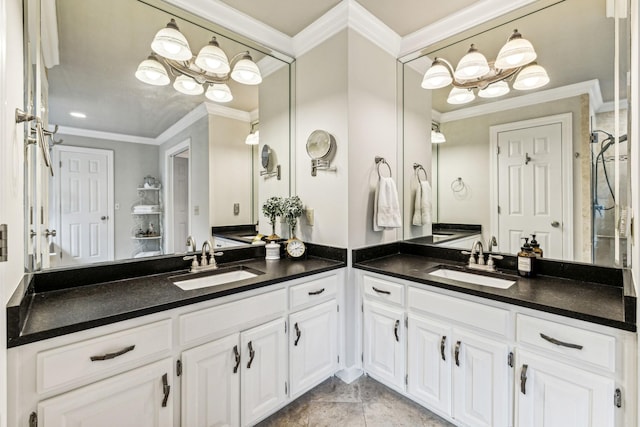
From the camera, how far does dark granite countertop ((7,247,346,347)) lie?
3.23 ft

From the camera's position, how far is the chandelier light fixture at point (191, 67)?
169cm

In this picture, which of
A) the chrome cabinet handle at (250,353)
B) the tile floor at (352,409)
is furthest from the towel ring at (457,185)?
the chrome cabinet handle at (250,353)

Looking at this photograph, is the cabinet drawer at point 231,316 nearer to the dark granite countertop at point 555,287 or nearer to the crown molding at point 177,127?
the dark granite countertop at point 555,287

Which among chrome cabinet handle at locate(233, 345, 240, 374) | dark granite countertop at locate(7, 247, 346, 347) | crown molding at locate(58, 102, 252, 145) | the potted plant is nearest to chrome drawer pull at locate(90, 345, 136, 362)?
dark granite countertop at locate(7, 247, 346, 347)

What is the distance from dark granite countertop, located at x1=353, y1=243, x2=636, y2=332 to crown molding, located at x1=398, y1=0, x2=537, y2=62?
1600mm

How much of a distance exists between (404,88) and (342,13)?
0.79 m

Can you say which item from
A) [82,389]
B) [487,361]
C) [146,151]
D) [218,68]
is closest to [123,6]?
[218,68]

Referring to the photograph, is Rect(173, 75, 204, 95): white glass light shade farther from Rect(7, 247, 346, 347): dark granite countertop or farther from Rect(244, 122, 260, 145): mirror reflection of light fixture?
Rect(7, 247, 346, 347): dark granite countertop

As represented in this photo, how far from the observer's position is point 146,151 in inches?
68.9

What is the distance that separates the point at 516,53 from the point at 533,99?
0.31m

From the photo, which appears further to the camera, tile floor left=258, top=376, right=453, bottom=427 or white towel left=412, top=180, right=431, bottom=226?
white towel left=412, top=180, right=431, bottom=226

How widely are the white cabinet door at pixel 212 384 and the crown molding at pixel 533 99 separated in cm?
213

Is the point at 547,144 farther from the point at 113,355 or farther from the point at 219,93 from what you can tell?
the point at 113,355

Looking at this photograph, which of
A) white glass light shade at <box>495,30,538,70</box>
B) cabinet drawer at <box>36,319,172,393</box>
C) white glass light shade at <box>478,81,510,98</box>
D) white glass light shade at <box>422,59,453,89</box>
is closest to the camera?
cabinet drawer at <box>36,319,172,393</box>
